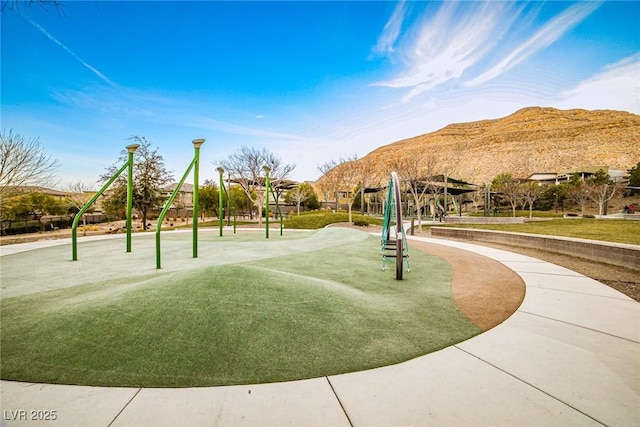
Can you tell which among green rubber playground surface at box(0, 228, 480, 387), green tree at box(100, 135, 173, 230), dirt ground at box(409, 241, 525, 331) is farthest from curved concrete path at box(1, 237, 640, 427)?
green tree at box(100, 135, 173, 230)

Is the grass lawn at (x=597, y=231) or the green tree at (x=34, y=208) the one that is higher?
the green tree at (x=34, y=208)

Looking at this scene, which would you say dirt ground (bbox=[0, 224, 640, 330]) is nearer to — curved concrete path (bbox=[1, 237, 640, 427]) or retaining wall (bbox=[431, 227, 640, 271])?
retaining wall (bbox=[431, 227, 640, 271])

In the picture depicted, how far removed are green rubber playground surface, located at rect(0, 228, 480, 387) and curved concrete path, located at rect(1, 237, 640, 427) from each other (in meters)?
0.16

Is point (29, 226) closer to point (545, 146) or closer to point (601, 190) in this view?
point (601, 190)

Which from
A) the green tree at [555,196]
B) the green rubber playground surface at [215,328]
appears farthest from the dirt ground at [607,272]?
the green tree at [555,196]

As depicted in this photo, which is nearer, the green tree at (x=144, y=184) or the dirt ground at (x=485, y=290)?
the dirt ground at (x=485, y=290)

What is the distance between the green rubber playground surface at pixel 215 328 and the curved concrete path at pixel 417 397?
160 millimetres

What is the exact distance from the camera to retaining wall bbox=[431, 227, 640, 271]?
718 centimetres

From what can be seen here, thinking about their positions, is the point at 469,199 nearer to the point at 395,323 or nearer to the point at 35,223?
the point at 395,323

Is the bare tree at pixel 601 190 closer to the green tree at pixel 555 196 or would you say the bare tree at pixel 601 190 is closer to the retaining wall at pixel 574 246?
the green tree at pixel 555 196

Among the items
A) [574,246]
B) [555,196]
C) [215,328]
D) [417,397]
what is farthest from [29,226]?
[555,196]

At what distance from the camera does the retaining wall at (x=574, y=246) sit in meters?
7.18

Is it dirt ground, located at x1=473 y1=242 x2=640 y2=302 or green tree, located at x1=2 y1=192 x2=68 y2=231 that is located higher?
green tree, located at x1=2 y1=192 x2=68 y2=231

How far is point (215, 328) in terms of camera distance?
116 inches
